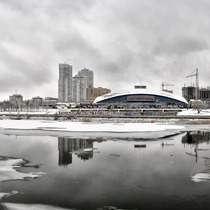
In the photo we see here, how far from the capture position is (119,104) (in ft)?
493

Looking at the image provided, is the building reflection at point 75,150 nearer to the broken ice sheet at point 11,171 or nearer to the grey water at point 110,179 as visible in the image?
the grey water at point 110,179

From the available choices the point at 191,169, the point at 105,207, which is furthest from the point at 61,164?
the point at 191,169

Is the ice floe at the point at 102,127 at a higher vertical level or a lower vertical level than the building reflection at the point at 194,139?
higher

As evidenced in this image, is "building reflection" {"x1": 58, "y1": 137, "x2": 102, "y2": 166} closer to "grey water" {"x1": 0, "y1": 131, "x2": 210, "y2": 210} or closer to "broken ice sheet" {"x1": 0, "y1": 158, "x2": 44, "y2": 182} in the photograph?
"grey water" {"x1": 0, "y1": 131, "x2": 210, "y2": 210}

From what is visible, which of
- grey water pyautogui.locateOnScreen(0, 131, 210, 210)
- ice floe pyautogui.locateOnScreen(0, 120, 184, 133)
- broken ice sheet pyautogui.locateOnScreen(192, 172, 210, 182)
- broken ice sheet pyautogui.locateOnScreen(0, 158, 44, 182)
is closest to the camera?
grey water pyautogui.locateOnScreen(0, 131, 210, 210)

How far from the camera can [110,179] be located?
13.0 m

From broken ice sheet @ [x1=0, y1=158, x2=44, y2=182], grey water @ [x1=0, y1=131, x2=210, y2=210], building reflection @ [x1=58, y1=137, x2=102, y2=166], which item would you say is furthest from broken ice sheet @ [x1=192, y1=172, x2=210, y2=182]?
broken ice sheet @ [x1=0, y1=158, x2=44, y2=182]

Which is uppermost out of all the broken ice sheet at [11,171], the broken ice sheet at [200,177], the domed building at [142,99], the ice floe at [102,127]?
the domed building at [142,99]

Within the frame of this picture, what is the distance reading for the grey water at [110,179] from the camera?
1002 centimetres

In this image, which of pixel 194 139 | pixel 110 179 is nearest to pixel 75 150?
pixel 110 179

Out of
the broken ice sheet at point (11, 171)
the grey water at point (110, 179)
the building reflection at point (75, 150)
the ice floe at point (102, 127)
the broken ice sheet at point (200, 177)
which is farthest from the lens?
the ice floe at point (102, 127)

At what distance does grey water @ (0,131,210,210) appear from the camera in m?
10.0

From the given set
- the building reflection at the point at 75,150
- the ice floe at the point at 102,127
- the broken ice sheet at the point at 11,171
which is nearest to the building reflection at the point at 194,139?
the ice floe at the point at 102,127

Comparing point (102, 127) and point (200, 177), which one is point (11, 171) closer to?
point (200, 177)
